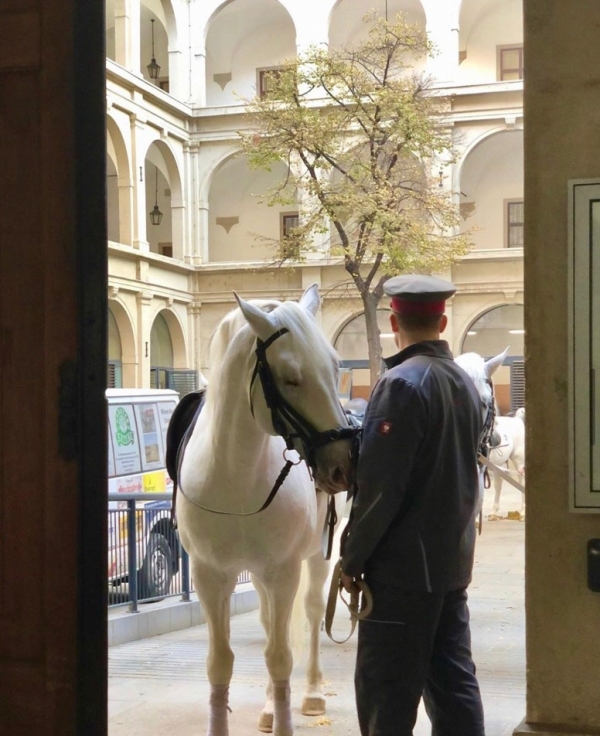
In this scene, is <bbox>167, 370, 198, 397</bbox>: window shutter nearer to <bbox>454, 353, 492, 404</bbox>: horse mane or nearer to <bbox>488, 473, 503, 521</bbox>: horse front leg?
<bbox>488, 473, 503, 521</bbox>: horse front leg

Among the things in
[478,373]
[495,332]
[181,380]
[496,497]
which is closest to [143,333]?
[181,380]

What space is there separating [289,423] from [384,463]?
0.69m

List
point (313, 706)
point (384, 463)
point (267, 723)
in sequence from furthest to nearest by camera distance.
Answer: point (313, 706)
point (267, 723)
point (384, 463)

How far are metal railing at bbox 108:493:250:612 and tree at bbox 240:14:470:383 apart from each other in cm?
892

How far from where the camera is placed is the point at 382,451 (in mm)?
2646

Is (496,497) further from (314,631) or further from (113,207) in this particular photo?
(113,207)

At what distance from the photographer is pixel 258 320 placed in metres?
3.36

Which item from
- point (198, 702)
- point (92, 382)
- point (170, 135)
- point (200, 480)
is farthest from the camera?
point (170, 135)

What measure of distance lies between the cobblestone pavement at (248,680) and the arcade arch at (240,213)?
58.4 ft

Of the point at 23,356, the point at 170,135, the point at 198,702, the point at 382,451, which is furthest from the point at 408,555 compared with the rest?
the point at 170,135

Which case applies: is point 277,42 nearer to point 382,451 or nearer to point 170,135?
point 170,135

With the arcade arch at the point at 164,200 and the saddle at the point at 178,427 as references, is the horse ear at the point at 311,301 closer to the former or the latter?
the saddle at the point at 178,427

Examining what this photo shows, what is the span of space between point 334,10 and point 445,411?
2298 cm

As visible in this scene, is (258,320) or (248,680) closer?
(258,320)
